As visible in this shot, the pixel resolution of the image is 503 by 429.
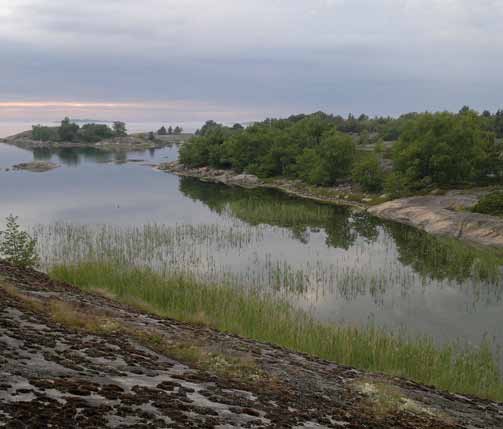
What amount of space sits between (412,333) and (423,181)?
60138mm

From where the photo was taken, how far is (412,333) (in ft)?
92.0

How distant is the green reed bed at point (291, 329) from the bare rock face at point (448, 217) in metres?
33.4

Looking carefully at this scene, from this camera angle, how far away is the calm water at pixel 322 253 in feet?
104

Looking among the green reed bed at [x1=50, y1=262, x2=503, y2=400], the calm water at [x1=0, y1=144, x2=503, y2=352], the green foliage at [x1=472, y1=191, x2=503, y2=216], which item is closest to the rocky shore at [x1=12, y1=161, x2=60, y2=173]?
the calm water at [x1=0, y1=144, x2=503, y2=352]

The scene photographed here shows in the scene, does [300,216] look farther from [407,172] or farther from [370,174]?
[370,174]

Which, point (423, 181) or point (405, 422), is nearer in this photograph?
point (405, 422)

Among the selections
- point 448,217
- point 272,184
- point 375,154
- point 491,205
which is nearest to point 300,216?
point 448,217

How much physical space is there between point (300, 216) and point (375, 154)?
3901cm

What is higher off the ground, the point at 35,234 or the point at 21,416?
the point at 21,416

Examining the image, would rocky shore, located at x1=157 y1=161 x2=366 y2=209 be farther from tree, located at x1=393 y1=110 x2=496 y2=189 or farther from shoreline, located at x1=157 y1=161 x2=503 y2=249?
tree, located at x1=393 y1=110 x2=496 y2=189

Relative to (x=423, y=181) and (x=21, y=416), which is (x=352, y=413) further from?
(x=423, y=181)

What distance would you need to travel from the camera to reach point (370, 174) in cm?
9025

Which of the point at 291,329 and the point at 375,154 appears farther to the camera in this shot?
the point at 375,154

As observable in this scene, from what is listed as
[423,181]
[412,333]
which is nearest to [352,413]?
[412,333]
